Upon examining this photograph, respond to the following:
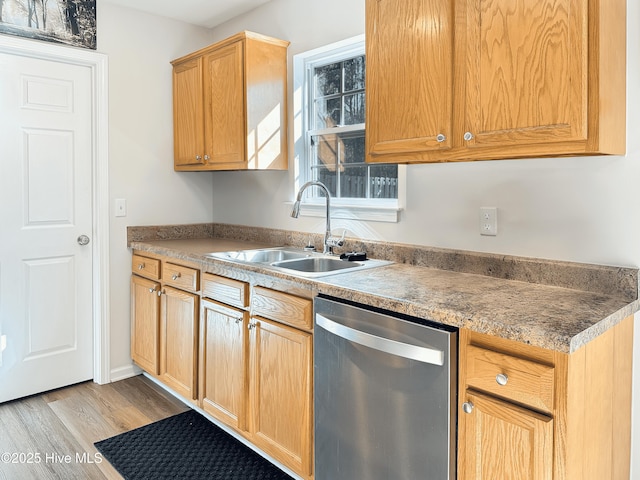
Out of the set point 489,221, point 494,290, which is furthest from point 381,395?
point 489,221

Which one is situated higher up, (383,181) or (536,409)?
(383,181)

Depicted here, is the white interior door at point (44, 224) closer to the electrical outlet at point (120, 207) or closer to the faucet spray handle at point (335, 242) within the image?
the electrical outlet at point (120, 207)

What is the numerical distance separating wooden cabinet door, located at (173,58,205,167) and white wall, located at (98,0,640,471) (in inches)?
3.2

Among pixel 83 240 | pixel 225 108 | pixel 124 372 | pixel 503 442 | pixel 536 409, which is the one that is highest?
pixel 225 108

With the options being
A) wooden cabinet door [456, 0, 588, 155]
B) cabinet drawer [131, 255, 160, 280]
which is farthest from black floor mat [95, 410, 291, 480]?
wooden cabinet door [456, 0, 588, 155]

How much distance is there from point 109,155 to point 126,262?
2.29 feet

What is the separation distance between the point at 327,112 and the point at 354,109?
0.69 feet

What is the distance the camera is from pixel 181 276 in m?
2.64

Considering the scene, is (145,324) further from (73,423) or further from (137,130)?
(137,130)

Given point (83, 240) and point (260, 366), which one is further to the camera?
point (83, 240)

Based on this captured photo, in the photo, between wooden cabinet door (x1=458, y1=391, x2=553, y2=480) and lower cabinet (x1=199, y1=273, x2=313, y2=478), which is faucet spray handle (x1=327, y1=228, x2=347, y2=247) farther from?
wooden cabinet door (x1=458, y1=391, x2=553, y2=480)

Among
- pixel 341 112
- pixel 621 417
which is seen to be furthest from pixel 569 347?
pixel 341 112

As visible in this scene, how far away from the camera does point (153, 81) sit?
3264 mm

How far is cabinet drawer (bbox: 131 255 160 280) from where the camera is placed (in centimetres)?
290
